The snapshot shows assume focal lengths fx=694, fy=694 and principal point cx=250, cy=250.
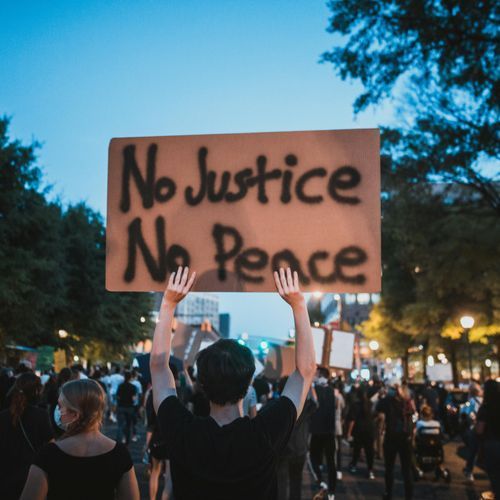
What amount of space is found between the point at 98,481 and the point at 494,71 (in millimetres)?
15233

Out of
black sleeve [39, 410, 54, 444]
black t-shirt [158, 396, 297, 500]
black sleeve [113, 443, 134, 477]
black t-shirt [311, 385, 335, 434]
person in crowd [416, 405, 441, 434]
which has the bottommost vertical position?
person in crowd [416, 405, 441, 434]

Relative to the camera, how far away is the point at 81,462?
354 centimetres

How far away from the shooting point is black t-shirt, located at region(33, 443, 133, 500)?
3.46 meters

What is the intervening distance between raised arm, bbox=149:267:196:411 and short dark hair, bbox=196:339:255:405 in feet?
0.58

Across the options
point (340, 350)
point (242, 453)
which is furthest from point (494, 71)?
point (242, 453)

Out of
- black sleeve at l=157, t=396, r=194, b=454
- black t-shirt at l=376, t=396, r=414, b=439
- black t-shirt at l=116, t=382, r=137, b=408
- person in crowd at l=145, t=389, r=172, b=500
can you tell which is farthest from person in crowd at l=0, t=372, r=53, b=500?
black t-shirt at l=116, t=382, r=137, b=408

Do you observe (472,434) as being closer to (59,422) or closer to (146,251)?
(59,422)

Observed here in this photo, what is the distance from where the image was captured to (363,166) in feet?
11.1

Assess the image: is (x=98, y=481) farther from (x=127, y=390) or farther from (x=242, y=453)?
(x=127, y=390)

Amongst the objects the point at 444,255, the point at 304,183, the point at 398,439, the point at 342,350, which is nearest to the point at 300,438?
the point at 398,439

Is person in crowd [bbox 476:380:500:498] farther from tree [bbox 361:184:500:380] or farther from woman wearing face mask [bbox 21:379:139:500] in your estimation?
tree [bbox 361:184:500:380]

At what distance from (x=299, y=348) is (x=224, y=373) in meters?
0.42

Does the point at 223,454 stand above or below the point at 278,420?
below

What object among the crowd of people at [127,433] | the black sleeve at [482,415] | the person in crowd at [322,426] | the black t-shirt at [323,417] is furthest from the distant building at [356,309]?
the black sleeve at [482,415]
